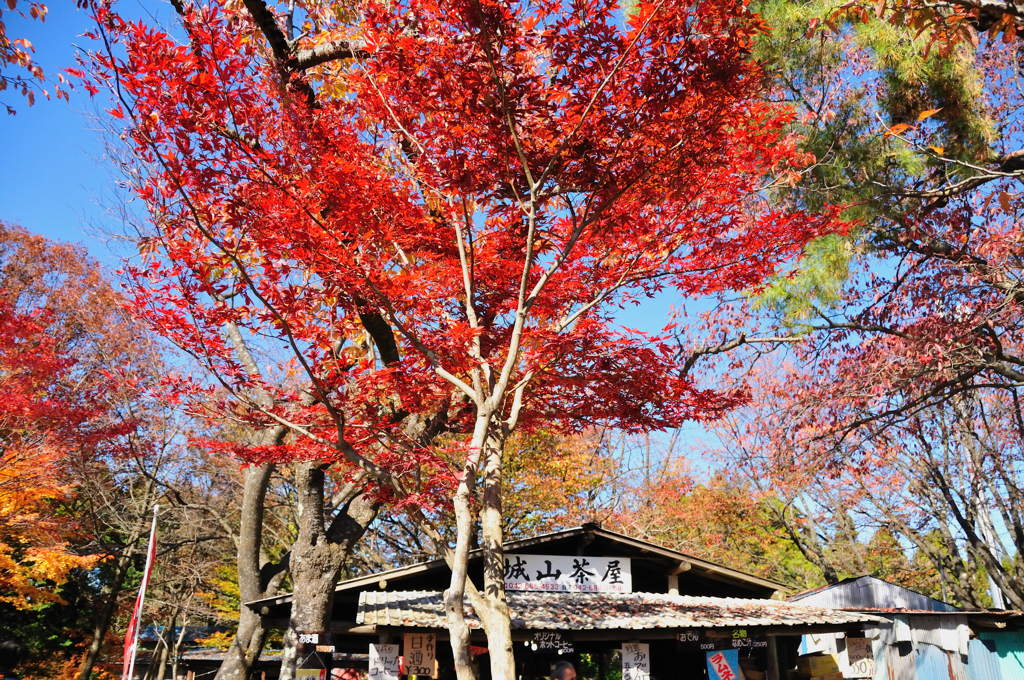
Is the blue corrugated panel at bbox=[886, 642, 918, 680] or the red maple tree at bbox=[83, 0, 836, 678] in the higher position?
the red maple tree at bbox=[83, 0, 836, 678]

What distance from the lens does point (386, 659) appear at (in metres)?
9.87

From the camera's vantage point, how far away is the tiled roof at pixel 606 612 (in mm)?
9742

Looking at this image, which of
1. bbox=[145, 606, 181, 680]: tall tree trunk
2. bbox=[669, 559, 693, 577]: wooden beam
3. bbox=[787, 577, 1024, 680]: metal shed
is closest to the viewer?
bbox=[669, 559, 693, 577]: wooden beam

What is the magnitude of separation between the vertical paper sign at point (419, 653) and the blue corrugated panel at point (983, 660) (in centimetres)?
1389

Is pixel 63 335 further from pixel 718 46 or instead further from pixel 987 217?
pixel 987 217

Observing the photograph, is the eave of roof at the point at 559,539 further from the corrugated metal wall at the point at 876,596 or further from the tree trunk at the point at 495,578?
the corrugated metal wall at the point at 876,596

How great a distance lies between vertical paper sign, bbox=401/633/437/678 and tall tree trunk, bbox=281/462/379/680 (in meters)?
1.19

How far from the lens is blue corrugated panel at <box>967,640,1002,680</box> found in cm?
1642

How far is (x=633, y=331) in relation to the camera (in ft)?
25.2

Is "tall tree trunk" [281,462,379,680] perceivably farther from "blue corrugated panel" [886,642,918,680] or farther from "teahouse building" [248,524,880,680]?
"blue corrugated panel" [886,642,918,680]

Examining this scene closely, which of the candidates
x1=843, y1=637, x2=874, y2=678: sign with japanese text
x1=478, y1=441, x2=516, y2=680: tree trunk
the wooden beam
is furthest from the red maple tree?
x1=843, y1=637, x2=874, y2=678: sign with japanese text

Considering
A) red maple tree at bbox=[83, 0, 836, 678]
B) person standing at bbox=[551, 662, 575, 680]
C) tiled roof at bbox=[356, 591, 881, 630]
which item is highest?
red maple tree at bbox=[83, 0, 836, 678]

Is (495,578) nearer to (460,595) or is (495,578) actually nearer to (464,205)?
(460,595)

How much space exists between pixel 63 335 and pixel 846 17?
20.6 m
